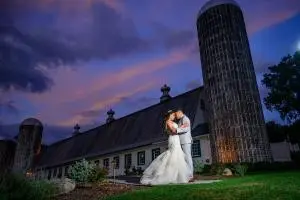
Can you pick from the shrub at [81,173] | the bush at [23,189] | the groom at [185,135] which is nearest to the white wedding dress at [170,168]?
the groom at [185,135]

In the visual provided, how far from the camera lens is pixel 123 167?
3581cm

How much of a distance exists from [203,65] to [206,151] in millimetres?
9049

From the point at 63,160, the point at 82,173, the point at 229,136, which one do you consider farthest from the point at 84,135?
the point at 82,173

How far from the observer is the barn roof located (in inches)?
1233

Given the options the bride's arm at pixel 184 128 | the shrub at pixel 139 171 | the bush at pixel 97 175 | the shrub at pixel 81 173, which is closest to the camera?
the shrub at pixel 81 173

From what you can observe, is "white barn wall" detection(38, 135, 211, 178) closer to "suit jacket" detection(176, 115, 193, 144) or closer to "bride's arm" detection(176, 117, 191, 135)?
"suit jacket" detection(176, 115, 193, 144)

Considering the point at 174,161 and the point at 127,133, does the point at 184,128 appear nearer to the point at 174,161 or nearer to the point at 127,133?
the point at 174,161

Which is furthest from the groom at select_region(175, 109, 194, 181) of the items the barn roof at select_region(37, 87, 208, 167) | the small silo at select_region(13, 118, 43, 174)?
the small silo at select_region(13, 118, 43, 174)

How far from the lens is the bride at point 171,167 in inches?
484

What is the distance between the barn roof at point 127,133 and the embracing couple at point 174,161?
14.5 m

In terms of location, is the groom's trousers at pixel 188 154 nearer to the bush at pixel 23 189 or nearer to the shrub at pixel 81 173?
the shrub at pixel 81 173

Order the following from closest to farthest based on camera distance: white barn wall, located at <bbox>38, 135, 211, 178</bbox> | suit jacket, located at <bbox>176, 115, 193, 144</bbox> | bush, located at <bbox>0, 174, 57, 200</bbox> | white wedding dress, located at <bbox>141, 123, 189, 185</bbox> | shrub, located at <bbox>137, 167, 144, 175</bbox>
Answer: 1. bush, located at <bbox>0, 174, 57, 200</bbox>
2. white wedding dress, located at <bbox>141, 123, 189, 185</bbox>
3. suit jacket, located at <bbox>176, 115, 193, 144</bbox>
4. white barn wall, located at <bbox>38, 135, 211, 178</bbox>
5. shrub, located at <bbox>137, 167, 144, 175</bbox>

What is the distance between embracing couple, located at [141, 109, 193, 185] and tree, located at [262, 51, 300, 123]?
26.5 m

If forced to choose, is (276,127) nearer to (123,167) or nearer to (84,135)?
(123,167)
